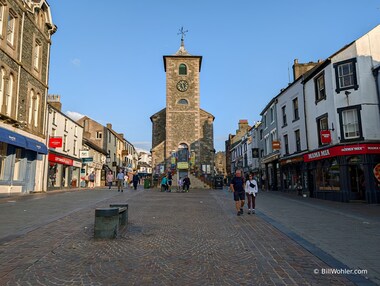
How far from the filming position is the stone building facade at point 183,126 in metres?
41.3

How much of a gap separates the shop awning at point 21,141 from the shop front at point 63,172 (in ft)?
16.5

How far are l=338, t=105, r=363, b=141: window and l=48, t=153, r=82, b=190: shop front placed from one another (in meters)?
23.2

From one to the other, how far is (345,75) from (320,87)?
2.33m

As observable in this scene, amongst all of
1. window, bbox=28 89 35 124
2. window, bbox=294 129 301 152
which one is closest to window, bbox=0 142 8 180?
window, bbox=28 89 35 124

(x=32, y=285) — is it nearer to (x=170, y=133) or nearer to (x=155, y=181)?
(x=155, y=181)

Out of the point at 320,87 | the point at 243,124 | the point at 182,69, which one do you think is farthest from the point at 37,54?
the point at 243,124

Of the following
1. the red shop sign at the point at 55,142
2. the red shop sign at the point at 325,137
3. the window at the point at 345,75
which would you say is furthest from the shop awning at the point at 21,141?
the window at the point at 345,75

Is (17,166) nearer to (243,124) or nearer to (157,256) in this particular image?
(157,256)

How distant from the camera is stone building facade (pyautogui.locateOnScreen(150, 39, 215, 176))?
41344 mm

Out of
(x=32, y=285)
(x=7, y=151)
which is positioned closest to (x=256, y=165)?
(x=7, y=151)

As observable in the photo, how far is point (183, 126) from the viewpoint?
4216 cm

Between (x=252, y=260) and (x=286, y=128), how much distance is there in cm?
2309

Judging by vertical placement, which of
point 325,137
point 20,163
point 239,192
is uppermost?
point 325,137

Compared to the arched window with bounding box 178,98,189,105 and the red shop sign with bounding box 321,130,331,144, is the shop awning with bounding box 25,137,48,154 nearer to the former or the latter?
the red shop sign with bounding box 321,130,331,144
